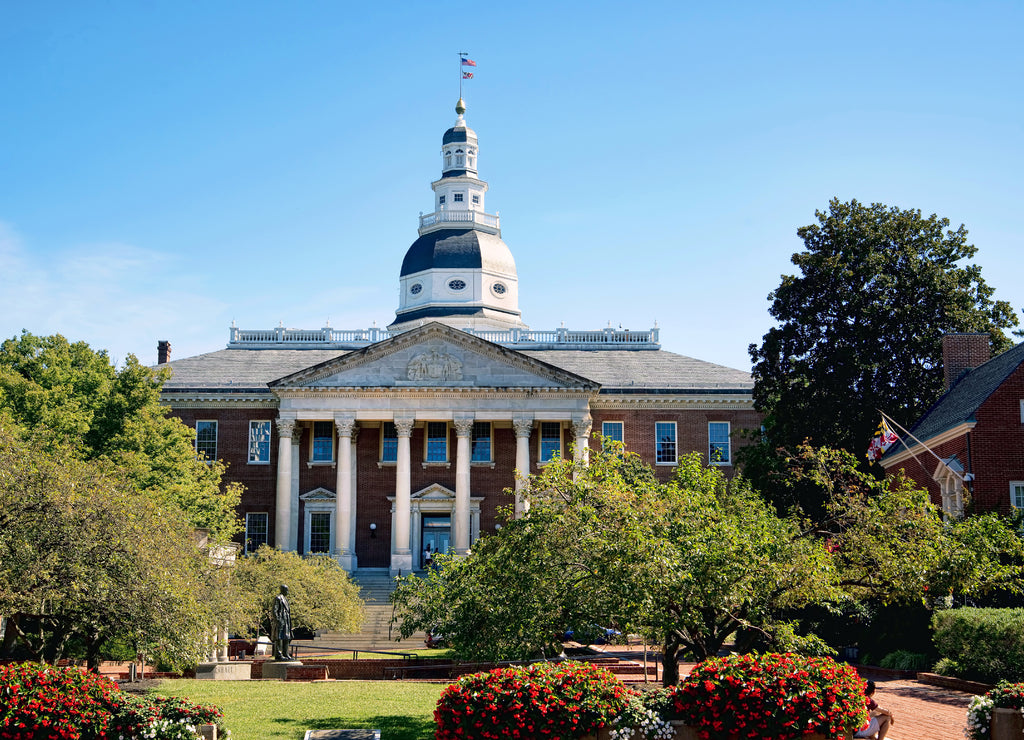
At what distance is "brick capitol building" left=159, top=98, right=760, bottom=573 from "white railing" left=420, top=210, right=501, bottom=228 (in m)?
21.1

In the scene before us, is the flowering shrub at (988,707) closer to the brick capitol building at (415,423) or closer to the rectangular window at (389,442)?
the brick capitol building at (415,423)

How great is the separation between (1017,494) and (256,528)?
1466 inches

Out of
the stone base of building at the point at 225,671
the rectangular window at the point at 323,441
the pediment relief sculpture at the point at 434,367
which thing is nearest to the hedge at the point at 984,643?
the stone base of building at the point at 225,671

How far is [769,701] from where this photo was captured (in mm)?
15367

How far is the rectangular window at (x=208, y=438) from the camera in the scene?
191 ft

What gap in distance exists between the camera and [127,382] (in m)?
40.9

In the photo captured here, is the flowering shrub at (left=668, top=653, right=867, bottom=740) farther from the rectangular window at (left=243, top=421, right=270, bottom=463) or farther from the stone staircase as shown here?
the rectangular window at (left=243, top=421, right=270, bottom=463)

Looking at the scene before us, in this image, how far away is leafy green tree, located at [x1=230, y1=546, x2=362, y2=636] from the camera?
35062 millimetres

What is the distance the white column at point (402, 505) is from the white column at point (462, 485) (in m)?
2.40

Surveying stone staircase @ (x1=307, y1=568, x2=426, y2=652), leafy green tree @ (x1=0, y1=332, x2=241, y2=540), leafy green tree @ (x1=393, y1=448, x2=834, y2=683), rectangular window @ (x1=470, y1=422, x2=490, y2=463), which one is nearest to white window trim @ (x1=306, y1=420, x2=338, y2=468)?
stone staircase @ (x1=307, y1=568, x2=426, y2=652)

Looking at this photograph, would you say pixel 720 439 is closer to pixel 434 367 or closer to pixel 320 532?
pixel 434 367

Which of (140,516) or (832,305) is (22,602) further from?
(832,305)

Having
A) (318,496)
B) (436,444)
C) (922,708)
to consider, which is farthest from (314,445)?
(922,708)

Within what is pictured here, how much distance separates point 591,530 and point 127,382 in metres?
26.6
